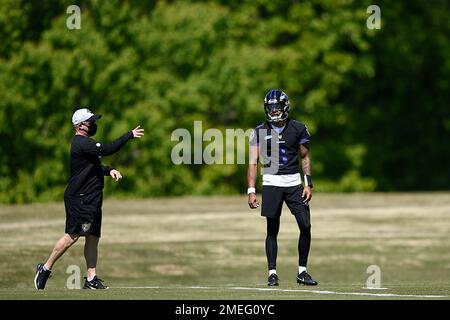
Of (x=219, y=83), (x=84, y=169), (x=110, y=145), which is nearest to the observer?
(x=110, y=145)

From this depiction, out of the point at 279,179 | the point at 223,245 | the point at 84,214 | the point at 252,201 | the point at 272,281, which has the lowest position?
the point at 223,245

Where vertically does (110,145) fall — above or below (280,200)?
above

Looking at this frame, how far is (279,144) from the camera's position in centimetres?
1598

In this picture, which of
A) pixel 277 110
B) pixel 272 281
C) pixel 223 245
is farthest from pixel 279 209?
pixel 223 245

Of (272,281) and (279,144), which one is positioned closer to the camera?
(279,144)

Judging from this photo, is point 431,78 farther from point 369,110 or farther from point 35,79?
point 35,79

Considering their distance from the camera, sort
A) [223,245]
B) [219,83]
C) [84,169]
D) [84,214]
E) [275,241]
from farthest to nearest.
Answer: [219,83], [223,245], [275,241], [84,169], [84,214]

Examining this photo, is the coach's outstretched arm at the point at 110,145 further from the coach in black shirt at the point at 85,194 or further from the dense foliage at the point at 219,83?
the dense foliage at the point at 219,83

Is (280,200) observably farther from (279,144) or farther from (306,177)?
(279,144)

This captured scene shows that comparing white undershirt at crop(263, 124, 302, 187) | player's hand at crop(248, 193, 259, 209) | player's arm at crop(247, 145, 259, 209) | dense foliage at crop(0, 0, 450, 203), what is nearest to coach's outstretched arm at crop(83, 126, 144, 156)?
player's arm at crop(247, 145, 259, 209)

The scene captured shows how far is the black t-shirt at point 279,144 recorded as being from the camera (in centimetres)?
1599

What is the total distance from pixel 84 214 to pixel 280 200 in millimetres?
2275

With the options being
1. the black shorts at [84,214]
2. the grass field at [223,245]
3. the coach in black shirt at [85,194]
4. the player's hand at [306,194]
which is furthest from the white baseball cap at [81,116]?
the grass field at [223,245]

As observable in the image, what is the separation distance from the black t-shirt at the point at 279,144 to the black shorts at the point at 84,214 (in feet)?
6.42
